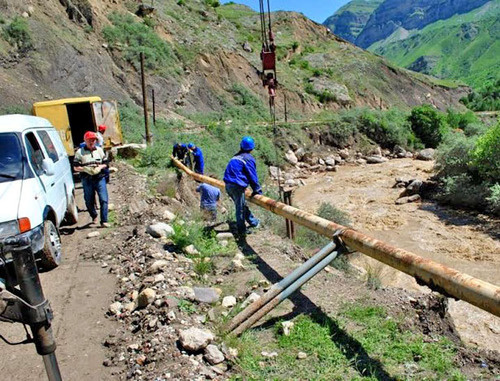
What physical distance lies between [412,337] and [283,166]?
2479 centimetres

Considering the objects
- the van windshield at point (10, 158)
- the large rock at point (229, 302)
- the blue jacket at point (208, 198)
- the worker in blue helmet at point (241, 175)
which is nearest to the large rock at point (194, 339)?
the large rock at point (229, 302)

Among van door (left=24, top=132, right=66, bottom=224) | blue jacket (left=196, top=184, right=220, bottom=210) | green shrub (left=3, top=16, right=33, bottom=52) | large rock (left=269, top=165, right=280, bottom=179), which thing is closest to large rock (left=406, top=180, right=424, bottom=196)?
large rock (left=269, top=165, right=280, bottom=179)

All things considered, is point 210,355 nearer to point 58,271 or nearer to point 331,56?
point 58,271

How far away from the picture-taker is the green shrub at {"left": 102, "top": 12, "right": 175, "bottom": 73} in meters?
33.7

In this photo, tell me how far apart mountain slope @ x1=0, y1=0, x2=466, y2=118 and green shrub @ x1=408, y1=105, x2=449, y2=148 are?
11.5 metres

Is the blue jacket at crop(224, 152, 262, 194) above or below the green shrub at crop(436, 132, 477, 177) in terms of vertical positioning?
above

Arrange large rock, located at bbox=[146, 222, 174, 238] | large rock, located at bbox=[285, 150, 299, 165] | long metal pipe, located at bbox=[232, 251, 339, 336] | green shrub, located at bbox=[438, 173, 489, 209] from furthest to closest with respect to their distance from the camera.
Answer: large rock, located at bbox=[285, 150, 299, 165]
green shrub, located at bbox=[438, 173, 489, 209]
large rock, located at bbox=[146, 222, 174, 238]
long metal pipe, located at bbox=[232, 251, 339, 336]

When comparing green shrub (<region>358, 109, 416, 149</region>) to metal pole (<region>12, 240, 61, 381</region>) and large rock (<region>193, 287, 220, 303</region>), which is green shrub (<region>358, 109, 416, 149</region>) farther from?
metal pole (<region>12, 240, 61, 381</region>)

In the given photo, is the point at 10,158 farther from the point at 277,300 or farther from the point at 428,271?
the point at 428,271

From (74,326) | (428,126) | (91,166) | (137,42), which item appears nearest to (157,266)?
(74,326)

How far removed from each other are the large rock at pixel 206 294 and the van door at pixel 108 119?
11.6 meters

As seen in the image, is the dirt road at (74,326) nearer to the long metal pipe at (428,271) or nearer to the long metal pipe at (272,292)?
the long metal pipe at (272,292)

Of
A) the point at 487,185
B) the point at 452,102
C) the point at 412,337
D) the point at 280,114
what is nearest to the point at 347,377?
the point at 412,337

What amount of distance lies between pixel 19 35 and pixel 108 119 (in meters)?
15.7
